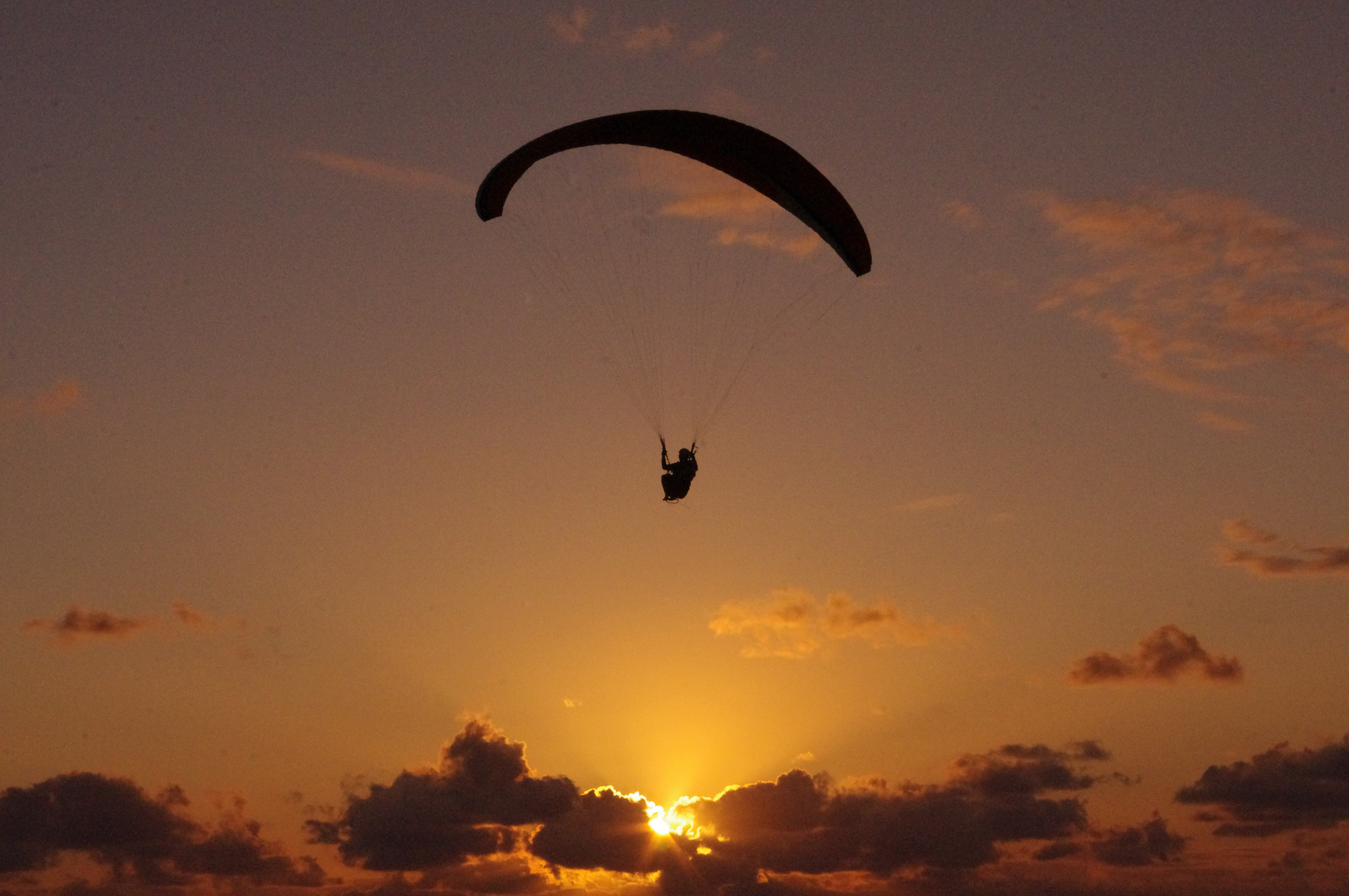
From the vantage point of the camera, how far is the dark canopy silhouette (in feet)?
158

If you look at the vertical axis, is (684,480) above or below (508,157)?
below

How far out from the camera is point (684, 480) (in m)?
48.2

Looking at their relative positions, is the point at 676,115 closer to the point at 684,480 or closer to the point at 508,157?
the point at 508,157

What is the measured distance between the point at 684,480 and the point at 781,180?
868 centimetres

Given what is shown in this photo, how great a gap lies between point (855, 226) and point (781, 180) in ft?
8.22

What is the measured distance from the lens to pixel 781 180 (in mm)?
48469

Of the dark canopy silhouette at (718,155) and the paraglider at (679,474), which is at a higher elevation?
the dark canopy silhouette at (718,155)

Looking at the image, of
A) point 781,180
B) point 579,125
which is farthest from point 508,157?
point 781,180

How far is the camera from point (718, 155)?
4916 centimetres

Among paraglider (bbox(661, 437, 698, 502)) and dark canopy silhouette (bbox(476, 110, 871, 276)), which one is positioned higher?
dark canopy silhouette (bbox(476, 110, 871, 276))

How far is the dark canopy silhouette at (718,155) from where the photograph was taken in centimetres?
4812

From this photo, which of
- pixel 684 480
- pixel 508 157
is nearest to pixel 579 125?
pixel 508 157

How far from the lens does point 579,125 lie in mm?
48125

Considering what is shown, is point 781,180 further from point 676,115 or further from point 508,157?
point 508,157
